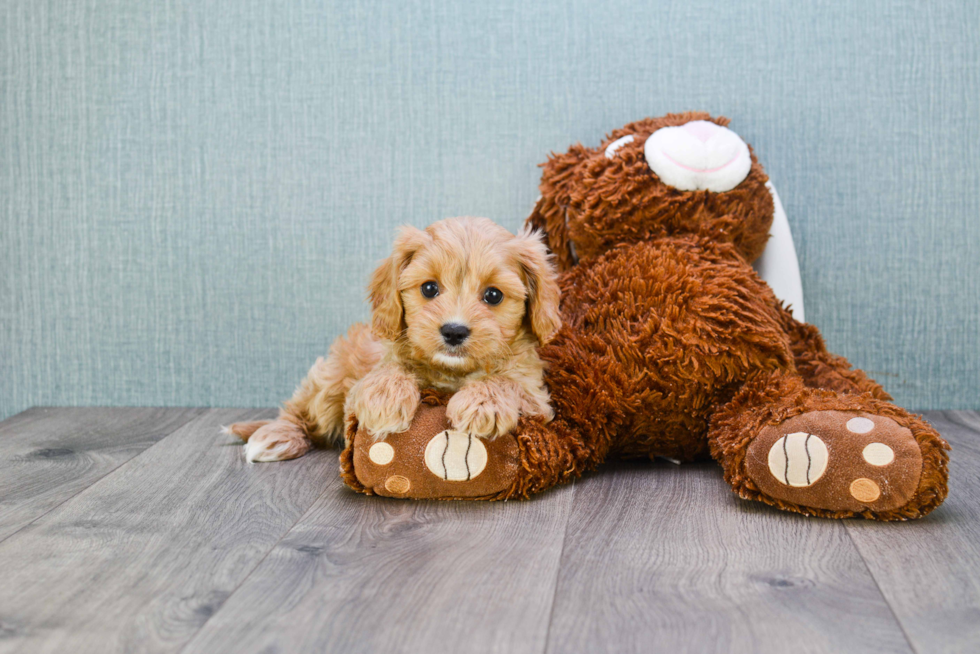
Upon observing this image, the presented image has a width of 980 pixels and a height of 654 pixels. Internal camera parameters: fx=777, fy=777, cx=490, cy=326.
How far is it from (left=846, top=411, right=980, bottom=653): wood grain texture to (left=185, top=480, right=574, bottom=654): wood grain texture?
494 millimetres

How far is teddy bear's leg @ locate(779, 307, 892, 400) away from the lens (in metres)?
1.74

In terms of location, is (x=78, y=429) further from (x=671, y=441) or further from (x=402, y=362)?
(x=671, y=441)

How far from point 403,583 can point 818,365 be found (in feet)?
3.76

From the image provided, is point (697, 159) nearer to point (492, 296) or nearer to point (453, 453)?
point (492, 296)

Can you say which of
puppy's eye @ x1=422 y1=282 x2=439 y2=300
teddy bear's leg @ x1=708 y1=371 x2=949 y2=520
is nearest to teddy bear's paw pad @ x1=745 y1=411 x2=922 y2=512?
teddy bear's leg @ x1=708 y1=371 x2=949 y2=520

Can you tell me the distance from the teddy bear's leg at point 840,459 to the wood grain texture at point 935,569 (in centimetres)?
5

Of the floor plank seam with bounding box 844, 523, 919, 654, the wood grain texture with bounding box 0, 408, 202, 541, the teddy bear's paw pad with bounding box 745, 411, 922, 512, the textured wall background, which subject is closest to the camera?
the floor plank seam with bounding box 844, 523, 919, 654

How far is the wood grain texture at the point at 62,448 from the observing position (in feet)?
5.19

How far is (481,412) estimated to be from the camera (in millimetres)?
1451

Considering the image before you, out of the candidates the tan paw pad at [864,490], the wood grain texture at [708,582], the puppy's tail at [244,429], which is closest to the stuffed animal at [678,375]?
the tan paw pad at [864,490]

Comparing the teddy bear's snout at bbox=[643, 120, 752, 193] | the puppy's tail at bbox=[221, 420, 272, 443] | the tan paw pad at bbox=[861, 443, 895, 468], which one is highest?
the teddy bear's snout at bbox=[643, 120, 752, 193]

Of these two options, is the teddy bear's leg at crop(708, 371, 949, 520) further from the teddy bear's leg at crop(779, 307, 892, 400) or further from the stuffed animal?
the teddy bear's leg at crop(779, 307, 892, 400)

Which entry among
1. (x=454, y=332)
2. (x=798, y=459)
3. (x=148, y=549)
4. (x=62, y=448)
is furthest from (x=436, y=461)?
(x=62, y=448)

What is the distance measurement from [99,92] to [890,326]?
2.48 metres
